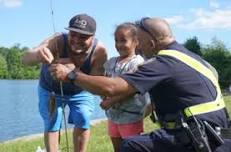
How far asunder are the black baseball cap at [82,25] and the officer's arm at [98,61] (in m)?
0.50

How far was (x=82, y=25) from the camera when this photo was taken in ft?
21.6

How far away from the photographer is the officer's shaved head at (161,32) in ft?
17.6

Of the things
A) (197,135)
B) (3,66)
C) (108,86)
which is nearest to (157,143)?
(197,135)

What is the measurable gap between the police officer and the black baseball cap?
1.13 meters

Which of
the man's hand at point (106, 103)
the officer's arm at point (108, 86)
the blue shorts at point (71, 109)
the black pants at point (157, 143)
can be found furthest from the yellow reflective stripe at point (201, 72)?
the blue shorts at point (71, 109)

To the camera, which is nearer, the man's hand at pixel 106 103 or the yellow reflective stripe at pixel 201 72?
the yellow reflective stripe at pixel 201 72

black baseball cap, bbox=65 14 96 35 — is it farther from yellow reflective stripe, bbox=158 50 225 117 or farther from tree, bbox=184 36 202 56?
tree, bbox=184 36 202 56

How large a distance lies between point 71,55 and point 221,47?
68.7 m

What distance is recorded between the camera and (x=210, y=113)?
5246mm

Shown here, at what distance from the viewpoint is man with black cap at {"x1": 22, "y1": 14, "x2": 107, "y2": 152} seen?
21.6ft

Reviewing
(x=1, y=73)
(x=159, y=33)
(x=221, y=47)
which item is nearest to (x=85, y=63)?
(x=159, y=33)

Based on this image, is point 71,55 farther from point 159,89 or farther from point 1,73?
point 1,73

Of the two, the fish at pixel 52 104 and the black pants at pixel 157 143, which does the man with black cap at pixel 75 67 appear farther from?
the black pants at pixel 157 143

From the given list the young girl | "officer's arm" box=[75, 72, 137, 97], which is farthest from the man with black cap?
"officer's arm" box=[75, 72, 137, 97]
